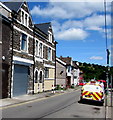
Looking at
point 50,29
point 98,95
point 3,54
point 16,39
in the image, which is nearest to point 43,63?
point 50,29

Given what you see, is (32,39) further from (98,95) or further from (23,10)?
(98,95)

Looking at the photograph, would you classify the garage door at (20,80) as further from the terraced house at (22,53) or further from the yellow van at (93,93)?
the yellow van at (93,93)

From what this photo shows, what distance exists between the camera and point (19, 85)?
2053cm

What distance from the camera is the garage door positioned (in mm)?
19641

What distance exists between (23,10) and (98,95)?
1205cm

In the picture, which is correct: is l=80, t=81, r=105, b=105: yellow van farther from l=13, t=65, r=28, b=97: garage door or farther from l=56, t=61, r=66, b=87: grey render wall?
l=56, t=61, r=66, b=87: grey render wall

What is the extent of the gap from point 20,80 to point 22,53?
9.14 ft

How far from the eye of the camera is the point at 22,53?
68.4 ft

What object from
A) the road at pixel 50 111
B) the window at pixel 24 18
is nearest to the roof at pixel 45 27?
the window at pixel 24 18

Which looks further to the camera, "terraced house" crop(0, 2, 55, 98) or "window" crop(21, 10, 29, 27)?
"window" crop(21, 10, 29, 27)

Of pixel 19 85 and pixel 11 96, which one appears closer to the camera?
pixel 11 96

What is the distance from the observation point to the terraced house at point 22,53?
18.2m

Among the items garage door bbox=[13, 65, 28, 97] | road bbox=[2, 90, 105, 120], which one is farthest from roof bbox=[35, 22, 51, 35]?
road bbox=[2, 90, 105, 120]

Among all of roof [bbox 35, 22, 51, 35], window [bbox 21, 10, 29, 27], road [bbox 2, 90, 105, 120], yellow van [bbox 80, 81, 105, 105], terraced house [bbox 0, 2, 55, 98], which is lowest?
road [bbox 2, 90, 105, 120]
